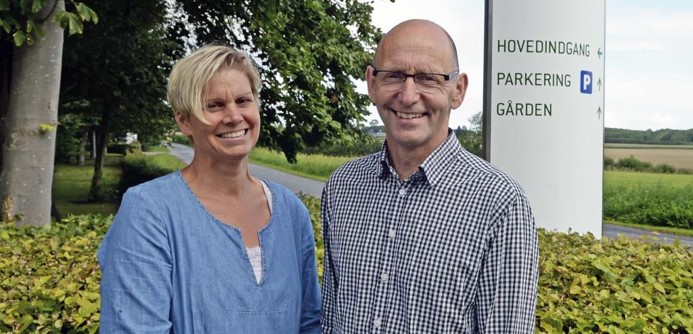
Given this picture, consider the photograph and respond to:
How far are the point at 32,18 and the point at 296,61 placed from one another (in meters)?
6.17

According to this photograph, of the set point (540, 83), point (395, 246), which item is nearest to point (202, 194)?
point (395, 246)

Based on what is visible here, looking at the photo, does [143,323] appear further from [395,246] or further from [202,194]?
[395,246]

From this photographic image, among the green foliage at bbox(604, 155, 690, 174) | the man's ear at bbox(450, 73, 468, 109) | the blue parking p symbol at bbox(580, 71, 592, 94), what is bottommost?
the green foliage at bbox(604, 155, 690, 174)

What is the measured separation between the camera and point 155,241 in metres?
2.16

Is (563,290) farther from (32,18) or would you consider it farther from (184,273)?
(32,18)

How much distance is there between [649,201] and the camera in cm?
2659

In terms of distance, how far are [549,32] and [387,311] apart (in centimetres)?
486

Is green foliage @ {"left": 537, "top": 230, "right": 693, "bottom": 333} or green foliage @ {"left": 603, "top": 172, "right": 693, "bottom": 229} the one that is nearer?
green foliage @ {"left": 537, "top": 230, "right": 693, "bottom": 333}

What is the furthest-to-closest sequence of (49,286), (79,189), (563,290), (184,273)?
(79,189)
(49,286)
(563,290)
(184,273)

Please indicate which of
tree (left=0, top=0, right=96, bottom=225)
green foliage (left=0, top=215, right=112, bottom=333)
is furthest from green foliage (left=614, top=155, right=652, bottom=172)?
green foliage (left=0, top=215, right=112, bottom=333)

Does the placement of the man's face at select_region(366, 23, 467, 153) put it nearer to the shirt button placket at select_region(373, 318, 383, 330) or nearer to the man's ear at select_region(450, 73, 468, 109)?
the man's ear at select_region(450, 73, 468, 109)

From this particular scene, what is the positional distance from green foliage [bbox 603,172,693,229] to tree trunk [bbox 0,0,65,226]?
70.0 ft

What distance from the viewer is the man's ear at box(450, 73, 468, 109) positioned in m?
2.36

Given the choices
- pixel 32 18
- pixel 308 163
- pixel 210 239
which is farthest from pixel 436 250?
pixel 308 163
